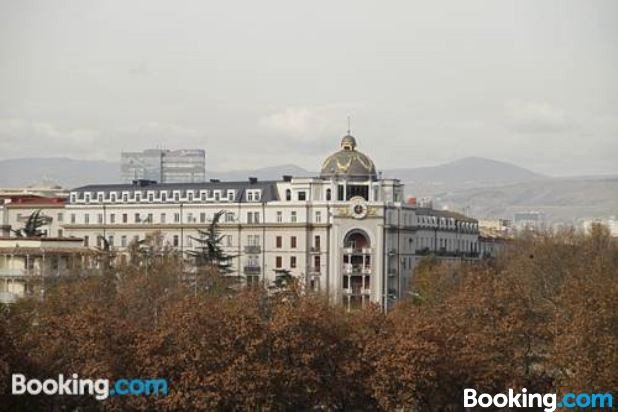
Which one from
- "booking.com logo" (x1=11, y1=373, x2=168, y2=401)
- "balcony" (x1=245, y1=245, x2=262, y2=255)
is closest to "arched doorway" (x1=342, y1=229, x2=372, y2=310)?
"balcony" (x1=245, y1=245, x2=262, y2=255)

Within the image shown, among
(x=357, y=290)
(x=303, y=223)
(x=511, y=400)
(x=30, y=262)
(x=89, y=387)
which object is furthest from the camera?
(x=303, y=223)

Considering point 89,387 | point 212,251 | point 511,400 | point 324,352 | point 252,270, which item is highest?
point 212,251

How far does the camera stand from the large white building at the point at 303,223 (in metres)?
108

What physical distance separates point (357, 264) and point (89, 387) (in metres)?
59.2

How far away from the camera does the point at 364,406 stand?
54031 millimetres

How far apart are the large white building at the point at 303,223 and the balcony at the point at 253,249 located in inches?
2.6

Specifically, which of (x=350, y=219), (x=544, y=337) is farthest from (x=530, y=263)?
(x=544, y=337)

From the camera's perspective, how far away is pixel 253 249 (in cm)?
11138

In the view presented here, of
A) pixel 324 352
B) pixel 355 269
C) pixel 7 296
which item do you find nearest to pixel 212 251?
pixel 355 269

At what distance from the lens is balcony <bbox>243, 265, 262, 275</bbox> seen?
11038cm

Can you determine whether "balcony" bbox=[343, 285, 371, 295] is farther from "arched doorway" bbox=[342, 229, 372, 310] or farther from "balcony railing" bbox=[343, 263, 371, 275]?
"balcony railing" bbox=[343, 263, 371, 275]

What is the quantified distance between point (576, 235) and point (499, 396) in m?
77.1

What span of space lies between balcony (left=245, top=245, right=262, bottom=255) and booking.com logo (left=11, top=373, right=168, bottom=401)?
198ft

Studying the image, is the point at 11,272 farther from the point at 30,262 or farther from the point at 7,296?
the point at 7,296
